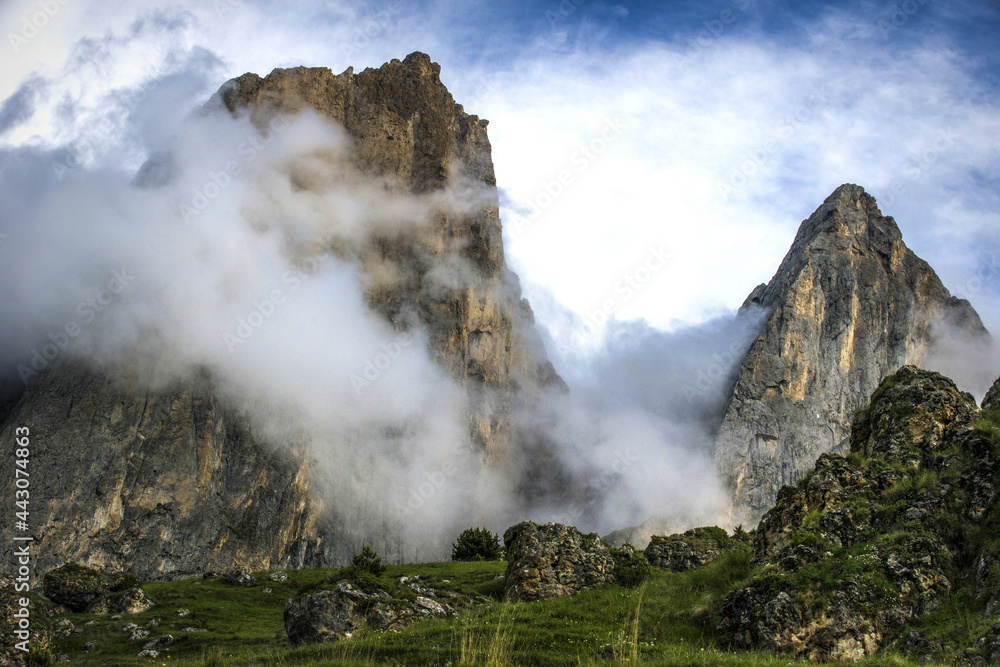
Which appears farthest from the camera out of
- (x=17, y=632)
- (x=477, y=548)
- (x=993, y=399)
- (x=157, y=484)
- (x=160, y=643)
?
(x=157, y=484)

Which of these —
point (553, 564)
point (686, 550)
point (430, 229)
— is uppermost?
point (430, 229)

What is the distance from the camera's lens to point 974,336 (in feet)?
576

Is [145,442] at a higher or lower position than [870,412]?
higher

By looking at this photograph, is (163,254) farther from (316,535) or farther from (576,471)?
(576,471)

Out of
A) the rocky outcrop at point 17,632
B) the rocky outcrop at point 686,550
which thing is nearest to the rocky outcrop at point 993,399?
the rocky outcrop at point 686,550

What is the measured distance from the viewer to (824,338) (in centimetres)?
15888

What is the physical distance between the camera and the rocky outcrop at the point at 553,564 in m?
33.3

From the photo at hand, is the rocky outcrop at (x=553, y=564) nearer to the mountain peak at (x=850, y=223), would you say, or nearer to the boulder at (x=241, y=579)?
the boulder at (x=241, y=579)

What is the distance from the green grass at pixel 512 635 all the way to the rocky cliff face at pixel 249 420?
56556 millimetres

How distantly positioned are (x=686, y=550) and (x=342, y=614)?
18426 mm

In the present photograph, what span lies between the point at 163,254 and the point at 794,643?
11127cm

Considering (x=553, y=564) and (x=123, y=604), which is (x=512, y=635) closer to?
(x=553, y=564)

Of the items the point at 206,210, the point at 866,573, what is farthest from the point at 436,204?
the point at 866,573

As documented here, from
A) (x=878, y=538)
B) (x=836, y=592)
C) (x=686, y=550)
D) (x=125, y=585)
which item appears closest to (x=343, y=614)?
(x=836, y=592)
